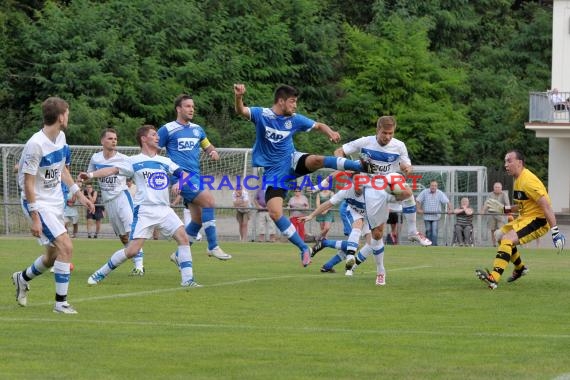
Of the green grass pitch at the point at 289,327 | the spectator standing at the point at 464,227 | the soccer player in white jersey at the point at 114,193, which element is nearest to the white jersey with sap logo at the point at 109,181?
the soccer player in white jersey at the point at 114,193

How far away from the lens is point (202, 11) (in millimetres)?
52969

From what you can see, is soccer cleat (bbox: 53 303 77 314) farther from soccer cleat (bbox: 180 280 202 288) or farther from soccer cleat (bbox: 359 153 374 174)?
soccer cleat (bbox: 359 153 374 174)

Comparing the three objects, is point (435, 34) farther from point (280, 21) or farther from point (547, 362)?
point (547, 362)

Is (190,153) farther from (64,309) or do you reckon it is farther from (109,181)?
(64,309)

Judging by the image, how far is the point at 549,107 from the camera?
50.8 meters

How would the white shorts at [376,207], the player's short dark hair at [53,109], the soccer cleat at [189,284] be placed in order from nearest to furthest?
the player's short dark hair at [53,109] → the soccer cleat at [189,284] → the white shorts at [376,207]

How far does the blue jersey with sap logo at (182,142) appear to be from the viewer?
18.3 m

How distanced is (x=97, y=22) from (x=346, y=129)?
1123cm

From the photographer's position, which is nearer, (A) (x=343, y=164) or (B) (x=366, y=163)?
(A) (x=343, y=164)

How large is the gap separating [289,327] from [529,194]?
4.93 metres

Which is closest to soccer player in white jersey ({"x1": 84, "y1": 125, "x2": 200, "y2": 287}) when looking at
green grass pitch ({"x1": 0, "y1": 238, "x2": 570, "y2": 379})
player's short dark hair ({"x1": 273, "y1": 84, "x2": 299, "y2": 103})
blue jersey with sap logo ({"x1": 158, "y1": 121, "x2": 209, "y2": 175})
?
green grass pitch ({"x1": 0, "y1": 238, "x2": 570, "y2": 379})

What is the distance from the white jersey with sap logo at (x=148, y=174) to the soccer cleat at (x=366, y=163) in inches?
91.5

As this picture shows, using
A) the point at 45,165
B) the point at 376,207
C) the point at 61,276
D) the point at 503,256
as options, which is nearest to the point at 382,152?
the point at 376,207

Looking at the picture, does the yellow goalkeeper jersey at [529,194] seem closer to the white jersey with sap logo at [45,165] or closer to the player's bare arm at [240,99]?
the player's bare arm at [240,99]
